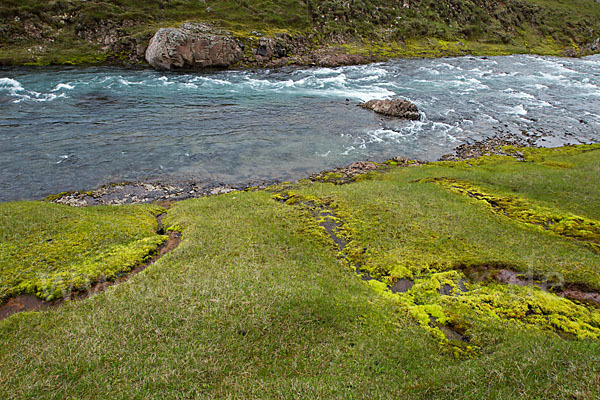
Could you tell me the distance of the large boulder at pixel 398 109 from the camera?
185ft

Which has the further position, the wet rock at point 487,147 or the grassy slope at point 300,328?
the wet rock at point 487,147

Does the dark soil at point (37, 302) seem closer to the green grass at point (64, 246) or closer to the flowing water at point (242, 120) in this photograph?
the green grass at point (64, 246)

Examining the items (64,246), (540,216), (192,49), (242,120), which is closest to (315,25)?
(192,49)

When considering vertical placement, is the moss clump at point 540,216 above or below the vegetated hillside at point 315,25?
below

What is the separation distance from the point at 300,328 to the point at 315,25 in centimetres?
11276

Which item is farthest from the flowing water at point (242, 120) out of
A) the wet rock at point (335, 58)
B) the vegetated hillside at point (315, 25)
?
the vegetated hillside at point (315, 25)

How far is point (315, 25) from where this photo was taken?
107750mm

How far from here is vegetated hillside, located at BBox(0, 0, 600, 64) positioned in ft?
271

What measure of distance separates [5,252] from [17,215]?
5323 mm

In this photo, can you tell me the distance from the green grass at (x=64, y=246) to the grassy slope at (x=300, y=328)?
2.43m

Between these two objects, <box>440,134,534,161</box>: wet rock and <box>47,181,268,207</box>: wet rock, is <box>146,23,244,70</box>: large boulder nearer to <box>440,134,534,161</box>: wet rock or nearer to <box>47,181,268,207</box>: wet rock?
<box>47,181,268,207</box>: wet rock

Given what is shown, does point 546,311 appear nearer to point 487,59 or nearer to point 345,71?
point 345,71

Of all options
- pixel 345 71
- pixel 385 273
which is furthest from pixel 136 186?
pixel 345 71

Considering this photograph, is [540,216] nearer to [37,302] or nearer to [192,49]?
[37,302]
